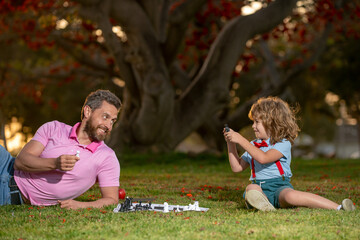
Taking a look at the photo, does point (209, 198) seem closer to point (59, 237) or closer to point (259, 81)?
point (59, 237)

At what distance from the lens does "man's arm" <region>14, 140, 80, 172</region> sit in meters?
4.52

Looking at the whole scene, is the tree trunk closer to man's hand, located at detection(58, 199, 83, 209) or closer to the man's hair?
the man's hair

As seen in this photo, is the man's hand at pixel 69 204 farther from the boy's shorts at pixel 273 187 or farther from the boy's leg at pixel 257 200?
the boy's shorts at pixel 273 187

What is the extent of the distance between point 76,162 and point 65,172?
0.55 ft

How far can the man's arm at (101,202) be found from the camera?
16.2ft

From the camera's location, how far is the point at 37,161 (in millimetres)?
4816

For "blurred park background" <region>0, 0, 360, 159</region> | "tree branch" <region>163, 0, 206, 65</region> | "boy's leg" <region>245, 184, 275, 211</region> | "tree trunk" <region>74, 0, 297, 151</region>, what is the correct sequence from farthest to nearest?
"tree branch" <region>163, 0, 206, 65</region> < "blurred park background" <region>0, 0, 360, 159</region> < "tree trunk" <region>74, 0, 297, 151</region> < "boy's leg" <region>245, 184, 275, 211</region>

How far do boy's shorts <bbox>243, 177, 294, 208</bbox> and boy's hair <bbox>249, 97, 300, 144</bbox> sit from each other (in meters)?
0.42

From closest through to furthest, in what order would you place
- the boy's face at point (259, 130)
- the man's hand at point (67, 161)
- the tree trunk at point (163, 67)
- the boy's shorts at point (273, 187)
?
the man's hand at point (67, 161)
the boy's shorts at point (273, 187)
the boy's face at point (259, 130)
the tree trunk at point (163, 67)

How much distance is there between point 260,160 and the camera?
5.12 meters

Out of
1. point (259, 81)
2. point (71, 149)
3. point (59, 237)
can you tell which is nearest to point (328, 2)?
point (71, 149)

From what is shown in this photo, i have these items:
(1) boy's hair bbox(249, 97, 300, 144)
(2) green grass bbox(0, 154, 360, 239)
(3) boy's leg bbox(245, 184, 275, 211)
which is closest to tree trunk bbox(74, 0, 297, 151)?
(2) green grass bbox(0, 154, 360, 239)

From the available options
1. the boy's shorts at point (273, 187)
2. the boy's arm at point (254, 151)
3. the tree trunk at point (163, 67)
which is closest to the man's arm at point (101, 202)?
the boy's arm at point (254, 151)

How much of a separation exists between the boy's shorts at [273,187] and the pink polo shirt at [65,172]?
1558 mm
